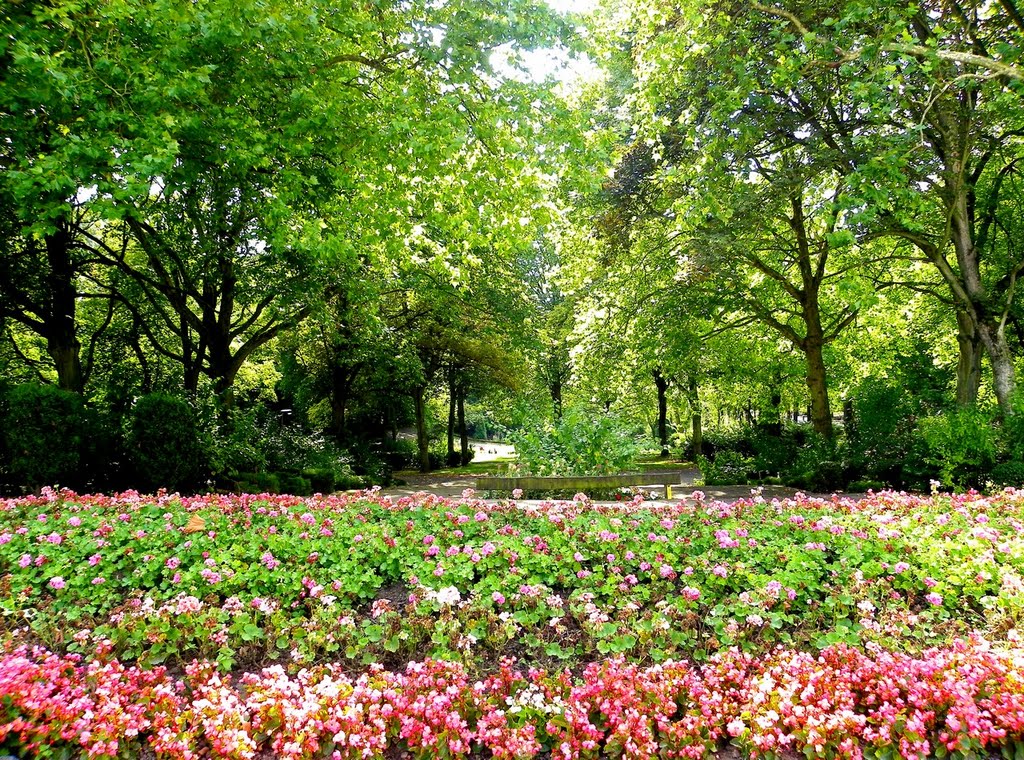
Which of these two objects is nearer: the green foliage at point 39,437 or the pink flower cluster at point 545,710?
the pink flower cluster at point 545,710

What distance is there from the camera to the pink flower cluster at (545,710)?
2588mm

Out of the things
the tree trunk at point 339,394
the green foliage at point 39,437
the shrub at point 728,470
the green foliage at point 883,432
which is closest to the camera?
the green foliage at point 39,437

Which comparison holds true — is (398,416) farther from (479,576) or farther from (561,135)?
(479,576)

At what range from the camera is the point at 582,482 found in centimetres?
845

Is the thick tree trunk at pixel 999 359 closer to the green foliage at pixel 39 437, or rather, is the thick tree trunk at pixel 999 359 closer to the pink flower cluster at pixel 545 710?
the pink flower cluster at pixel 545 710

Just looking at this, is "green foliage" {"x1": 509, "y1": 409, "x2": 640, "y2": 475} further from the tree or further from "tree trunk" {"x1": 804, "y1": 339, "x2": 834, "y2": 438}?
"tree trunk" {"x1": 804, "y1": 339, "x2": 834, "y2": 438}

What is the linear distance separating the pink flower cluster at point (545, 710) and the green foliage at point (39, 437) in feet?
23.2

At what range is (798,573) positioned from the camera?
13.1 ft

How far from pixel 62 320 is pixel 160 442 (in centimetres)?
583

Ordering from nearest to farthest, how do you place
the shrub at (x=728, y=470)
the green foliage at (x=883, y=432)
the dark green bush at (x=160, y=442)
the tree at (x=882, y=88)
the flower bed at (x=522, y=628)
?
the flower bed at (x=522, y=628) → the tree at (x=882, y=88) → the dark green bush at (x=160, y=442) → the green foliage at (x=883, y=432) → the shrub at (x=728, y=470)

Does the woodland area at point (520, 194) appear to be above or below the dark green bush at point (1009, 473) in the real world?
above

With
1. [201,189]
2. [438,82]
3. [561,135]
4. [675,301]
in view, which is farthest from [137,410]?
[675,301]

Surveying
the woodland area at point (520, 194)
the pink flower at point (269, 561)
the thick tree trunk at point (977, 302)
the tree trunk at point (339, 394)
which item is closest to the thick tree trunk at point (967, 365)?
the woodland area at point (520, 194)

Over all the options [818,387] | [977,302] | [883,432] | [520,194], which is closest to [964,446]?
[977,302]
